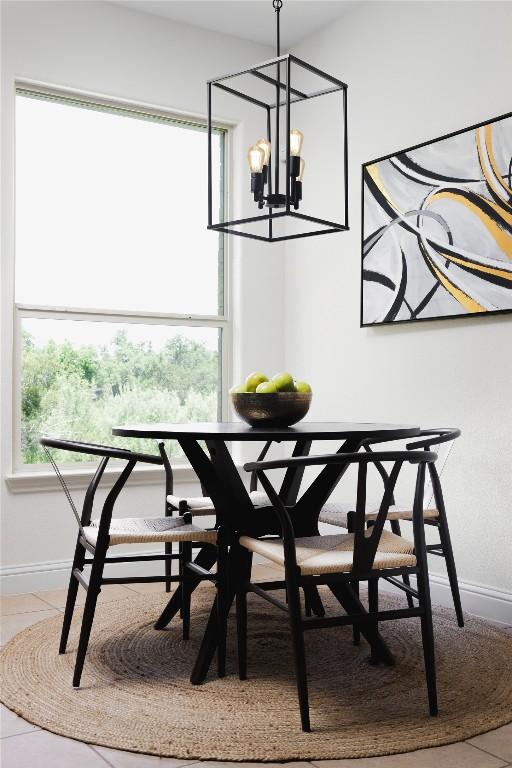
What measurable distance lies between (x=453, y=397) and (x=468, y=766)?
1.82 m

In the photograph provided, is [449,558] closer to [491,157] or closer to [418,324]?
[418,324]

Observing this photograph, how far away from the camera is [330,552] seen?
2348 millimetres

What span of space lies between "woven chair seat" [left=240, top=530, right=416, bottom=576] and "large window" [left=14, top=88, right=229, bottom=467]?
5.99ft

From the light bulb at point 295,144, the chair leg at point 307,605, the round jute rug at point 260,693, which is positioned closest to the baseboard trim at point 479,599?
the round jute rug at point 260,693

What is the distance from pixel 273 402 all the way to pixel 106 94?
7.32 feet

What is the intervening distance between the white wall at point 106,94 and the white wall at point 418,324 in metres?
0.25

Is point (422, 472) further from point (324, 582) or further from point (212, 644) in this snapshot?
point (212, 644)

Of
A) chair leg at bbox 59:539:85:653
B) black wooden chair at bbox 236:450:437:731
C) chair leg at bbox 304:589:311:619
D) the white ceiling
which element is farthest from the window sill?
the white ceiling

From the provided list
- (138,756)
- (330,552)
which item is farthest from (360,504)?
(138,756)

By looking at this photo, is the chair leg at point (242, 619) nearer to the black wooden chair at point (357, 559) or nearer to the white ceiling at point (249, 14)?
the black wooden chair at point (357, 559)

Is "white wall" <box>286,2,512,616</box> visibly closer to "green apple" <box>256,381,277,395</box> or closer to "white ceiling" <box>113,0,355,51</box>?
"white ceiling" <box>113,0,355,51</box>

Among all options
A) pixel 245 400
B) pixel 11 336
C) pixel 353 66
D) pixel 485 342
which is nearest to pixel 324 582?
pixel 245 400

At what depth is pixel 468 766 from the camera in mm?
1999

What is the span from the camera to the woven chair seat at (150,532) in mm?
2535
